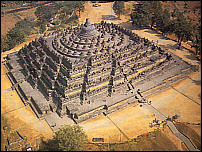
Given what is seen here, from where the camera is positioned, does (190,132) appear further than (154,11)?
No

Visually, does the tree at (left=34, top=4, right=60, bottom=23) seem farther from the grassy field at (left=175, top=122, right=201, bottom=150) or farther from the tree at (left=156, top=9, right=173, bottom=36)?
the grassy field at (left=175, top=122, right=201, bottom=150)

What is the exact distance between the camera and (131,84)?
168ft

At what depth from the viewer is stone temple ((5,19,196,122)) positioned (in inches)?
1818

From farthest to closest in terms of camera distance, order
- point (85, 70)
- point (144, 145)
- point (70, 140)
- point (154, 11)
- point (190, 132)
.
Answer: point (154, 11)
point (85, 70)
point (190, 132)
point (144, 145)
point (70, 140)

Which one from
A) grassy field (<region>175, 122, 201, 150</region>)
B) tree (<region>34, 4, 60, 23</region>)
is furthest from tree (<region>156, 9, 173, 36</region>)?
tree (<region>34, 4, 60, 23</region>)

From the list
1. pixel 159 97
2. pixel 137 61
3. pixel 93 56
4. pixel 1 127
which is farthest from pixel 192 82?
pixel 1 127

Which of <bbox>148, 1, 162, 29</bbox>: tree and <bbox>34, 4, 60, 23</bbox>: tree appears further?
<bbox>34, 4, 60, 23</bbox>: tree

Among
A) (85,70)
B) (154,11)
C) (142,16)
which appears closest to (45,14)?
(142,16)

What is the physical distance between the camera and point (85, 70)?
4816 centimetres

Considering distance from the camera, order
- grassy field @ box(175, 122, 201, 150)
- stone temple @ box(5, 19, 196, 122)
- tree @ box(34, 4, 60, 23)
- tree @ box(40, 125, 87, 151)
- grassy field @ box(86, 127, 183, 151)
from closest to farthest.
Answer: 1. tree @ box(40, 125, 87, 151)
2. grassy field @ box(86, 127, 183, 151)
3. grassy field @ box(175, 122, 201, 150)
4. stone temple @ box(5, 19, 196, 122)
5. tree @ box(34, 4, 60, 23)

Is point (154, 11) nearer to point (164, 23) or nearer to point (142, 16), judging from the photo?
point (142, 16)

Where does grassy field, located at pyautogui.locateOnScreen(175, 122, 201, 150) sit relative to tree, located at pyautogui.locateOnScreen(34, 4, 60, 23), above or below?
below

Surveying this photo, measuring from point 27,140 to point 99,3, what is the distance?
10030 centimetres

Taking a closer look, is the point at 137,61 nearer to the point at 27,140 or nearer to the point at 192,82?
the point at 192,82
